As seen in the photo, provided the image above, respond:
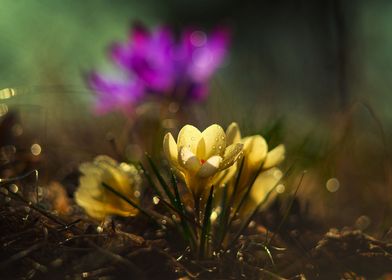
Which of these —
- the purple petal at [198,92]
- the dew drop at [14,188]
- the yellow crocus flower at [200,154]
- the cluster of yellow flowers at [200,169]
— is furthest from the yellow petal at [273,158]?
the purple petal at [198,92]

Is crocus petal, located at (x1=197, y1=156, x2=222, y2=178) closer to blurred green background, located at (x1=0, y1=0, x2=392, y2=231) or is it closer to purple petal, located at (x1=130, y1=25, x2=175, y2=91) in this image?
blurred green background, located at (x1=0, y1=0, x2=392, y2=231)

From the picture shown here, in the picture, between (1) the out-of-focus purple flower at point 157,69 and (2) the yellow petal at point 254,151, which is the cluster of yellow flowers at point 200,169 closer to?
(2) the yellow petal at point 254,151

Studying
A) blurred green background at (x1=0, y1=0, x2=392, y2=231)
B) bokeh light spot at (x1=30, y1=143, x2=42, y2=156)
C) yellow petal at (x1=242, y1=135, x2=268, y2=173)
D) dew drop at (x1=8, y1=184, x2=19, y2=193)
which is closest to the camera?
yellow petal at (x1=242, y1=135, x2=268, y2=173)

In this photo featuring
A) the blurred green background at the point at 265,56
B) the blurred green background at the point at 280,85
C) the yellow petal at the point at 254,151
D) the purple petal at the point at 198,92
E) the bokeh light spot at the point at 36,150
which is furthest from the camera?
the blurred green background at the point at 265,56

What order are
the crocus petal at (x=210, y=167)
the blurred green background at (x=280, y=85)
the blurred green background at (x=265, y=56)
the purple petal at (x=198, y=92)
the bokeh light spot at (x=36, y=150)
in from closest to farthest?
the crocus petal at (x=210, y=167)
the bokeh light spot at (x=36, y=150)
the blurred green background at (x=280, y=85)
the purple petal at (x=198, y=92)
the blurred green background at (x=265, y=56)

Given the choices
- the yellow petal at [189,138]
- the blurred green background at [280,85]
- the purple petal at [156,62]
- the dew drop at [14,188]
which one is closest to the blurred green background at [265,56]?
the blurred green background at [280,85]

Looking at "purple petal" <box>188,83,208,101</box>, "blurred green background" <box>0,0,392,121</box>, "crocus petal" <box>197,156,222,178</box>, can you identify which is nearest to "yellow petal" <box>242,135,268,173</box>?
"crocus petal" <box>197,156,222,178</box>

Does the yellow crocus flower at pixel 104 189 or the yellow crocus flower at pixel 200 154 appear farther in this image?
the yellow crocus flower at pixel 104 189

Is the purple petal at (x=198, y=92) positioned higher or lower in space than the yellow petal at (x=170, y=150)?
lower
